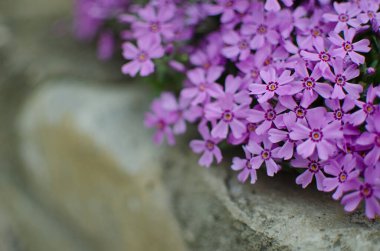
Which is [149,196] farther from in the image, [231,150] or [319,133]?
[319,133]

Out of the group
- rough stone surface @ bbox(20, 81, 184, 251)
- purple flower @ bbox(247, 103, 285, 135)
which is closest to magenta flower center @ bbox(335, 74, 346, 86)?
purple flower @ bbox(247, 103, 285, 135)

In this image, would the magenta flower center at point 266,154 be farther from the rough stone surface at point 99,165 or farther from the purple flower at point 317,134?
the rough stone surface at point 99,165

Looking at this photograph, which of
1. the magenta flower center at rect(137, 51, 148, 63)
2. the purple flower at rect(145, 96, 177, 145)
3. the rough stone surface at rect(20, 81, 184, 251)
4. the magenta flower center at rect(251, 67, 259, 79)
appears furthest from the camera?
the rough stone surface at rect(20, 81, 184, 251)

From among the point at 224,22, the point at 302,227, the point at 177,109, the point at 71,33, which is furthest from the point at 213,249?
the point at 71,33

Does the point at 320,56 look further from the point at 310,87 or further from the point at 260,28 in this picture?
the point at 260,28

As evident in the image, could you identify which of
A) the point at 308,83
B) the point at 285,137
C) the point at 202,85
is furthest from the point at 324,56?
the point at 202,85

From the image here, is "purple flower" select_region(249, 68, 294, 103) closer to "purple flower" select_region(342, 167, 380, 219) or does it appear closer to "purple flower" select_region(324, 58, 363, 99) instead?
"purple flower" select_region(324, 58, 363, 99)
